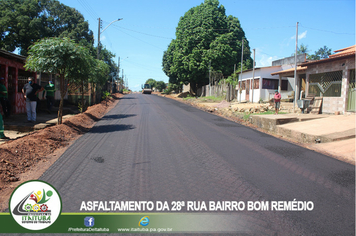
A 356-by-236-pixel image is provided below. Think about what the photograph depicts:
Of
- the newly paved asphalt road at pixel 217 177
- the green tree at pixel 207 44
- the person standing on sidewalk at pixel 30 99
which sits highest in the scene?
the green tree at pixel 207 44

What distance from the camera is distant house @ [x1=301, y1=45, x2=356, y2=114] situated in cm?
1336

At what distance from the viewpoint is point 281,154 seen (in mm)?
7426

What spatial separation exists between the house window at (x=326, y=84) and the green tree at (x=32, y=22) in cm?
3012

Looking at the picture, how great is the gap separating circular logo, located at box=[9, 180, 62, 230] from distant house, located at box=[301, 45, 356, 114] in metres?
14.0

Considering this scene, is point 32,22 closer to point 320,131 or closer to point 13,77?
point 13,77

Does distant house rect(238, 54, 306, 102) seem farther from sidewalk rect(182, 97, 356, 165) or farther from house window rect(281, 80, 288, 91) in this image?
sidewalk rect(182, 97, 356, 165)

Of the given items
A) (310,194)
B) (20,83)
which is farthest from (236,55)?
(310,194)

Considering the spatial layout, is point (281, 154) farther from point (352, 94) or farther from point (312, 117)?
point (352, 94)

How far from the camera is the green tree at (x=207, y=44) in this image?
37.1 metres

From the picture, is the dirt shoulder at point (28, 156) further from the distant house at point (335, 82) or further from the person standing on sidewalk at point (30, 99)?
the distant house at point (335, 82)

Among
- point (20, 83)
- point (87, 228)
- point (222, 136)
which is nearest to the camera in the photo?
point (87, 228)

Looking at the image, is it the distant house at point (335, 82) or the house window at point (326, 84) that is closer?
the distant house at point (335, 82)

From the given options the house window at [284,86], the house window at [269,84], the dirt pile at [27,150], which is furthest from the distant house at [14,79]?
the house window at [284,86]

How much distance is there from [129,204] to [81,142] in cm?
480
